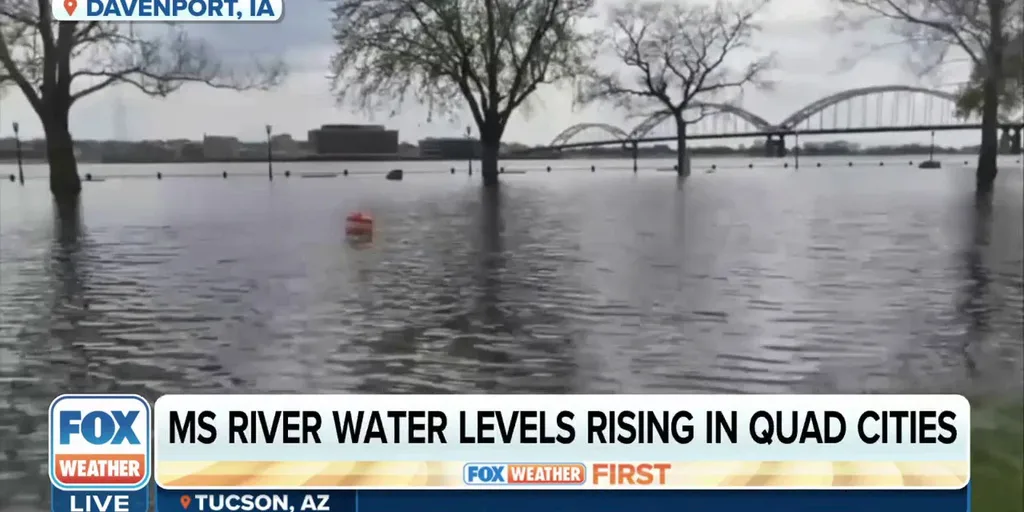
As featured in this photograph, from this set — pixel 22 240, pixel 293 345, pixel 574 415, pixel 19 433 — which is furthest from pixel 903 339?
pixel 22 240

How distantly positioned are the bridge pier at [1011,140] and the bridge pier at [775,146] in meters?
0.73

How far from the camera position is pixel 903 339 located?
274 centimetres

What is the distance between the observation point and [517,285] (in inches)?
122

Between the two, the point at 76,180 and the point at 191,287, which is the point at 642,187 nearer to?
the point at 191,287

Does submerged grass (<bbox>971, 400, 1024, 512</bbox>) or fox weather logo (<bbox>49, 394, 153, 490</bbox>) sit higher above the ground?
fox weather logo (<bbox>49, 394, 153, 490</bbox>)

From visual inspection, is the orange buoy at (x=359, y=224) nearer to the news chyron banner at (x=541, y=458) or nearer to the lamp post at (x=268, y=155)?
the lamp post at (x=268, y=155)

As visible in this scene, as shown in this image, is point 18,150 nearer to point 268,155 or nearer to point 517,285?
point 268,155

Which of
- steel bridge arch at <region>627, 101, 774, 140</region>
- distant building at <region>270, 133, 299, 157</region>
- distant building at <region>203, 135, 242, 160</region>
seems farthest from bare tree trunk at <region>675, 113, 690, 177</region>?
distant building at <region>203, 135, 242, 160</region>

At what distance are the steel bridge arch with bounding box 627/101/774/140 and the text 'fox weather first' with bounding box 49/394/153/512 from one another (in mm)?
1818

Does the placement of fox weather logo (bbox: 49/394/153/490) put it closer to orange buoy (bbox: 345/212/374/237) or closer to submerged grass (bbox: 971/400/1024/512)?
orange buoy (bbox: 345/212/374/237)

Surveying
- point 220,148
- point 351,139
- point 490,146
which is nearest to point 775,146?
point 490,146

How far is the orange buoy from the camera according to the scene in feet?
10.9

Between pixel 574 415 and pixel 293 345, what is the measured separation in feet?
3.69

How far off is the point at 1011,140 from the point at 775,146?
0.79m
